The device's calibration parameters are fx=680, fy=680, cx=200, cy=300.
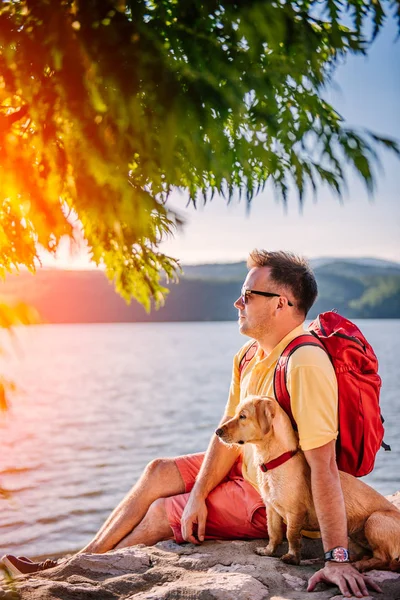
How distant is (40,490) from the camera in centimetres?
1155

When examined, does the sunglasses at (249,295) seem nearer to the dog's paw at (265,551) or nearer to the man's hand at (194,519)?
the man's hand at (194,519)

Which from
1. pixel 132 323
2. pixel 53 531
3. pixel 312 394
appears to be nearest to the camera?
pixel 312 394

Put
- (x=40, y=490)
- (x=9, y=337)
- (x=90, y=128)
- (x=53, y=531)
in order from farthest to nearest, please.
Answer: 1. (x=40, y=490)
2. (x=53, y=531)
3. (x=90, y=128)
4. (x=9, y=337)

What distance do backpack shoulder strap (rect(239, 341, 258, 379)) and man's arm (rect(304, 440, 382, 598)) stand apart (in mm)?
1013

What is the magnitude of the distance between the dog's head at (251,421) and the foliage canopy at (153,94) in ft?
4.73

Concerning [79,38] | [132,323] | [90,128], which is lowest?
[132,323]

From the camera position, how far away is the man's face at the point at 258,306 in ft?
12.9

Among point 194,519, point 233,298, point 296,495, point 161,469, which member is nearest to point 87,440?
point 161,469

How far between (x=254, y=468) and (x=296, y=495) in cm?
51

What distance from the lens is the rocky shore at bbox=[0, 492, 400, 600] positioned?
10.7 feet

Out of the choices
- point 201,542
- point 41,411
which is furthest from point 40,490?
point 41,411

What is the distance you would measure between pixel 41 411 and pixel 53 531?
15.6 meters

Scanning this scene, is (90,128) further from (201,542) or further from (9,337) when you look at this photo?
(201,542)

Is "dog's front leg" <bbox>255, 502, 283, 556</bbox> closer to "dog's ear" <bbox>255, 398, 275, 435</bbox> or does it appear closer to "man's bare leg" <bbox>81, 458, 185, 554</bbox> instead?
"dog's ear" <bbox>255, 398, 275, 435</bbox>
